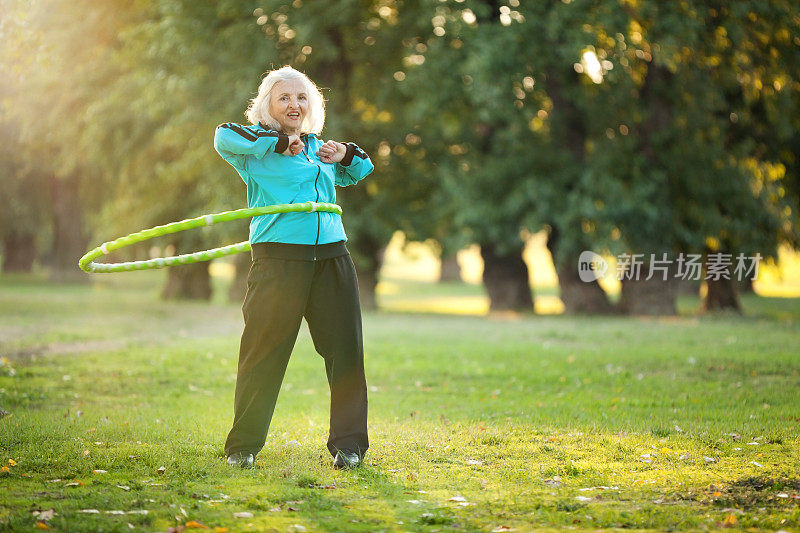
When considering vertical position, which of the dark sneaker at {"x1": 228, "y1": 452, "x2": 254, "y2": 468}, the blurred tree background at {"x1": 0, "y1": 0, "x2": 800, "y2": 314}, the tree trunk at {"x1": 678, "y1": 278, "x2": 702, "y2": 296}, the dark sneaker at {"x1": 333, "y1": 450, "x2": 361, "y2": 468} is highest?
the blurred tree background at {"x1": 0, "y1": 0, "x2": 800, "y2": 314}

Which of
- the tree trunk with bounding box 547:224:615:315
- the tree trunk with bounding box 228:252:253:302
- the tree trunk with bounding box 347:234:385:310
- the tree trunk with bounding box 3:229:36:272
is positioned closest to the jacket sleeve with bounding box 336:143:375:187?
the tree trunk with bounding box 347:234:385:310

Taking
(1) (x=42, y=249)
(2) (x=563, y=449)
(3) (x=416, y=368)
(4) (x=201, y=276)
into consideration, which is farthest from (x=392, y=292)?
(2) (x=563, y=449)

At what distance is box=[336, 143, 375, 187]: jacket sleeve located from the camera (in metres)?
6.25

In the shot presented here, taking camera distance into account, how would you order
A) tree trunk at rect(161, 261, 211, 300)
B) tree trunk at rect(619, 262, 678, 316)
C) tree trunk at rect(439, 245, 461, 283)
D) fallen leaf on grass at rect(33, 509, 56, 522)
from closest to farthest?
fallen leaf on grass at rect(33, 509, 56, 522) → tree trunk at rect(619, 262, 678, 316) → tree trunk at rect(161, 261, 211, 300) → tree trunk at rect(439, 245, 461, 283)

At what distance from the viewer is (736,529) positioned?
475 centimetres

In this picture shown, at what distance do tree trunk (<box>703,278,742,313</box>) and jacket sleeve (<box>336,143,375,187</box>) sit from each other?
64.6ft

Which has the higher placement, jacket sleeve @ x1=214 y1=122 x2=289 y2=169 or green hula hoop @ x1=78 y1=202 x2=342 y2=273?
jacket sleeve @ x1=214 y1=122 x2=289 y2=169

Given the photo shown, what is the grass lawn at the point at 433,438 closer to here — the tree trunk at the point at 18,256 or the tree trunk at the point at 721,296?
the tree trunk at the point at 721,296

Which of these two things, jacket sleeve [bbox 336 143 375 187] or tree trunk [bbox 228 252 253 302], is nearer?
jacket sleeve [bbox 336 143 375 187]

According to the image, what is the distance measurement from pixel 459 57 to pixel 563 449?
14898 millimetres

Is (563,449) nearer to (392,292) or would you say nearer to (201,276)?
(201,276)

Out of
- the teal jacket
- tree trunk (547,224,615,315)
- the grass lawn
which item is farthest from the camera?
tree trunk (547,224,615,315)

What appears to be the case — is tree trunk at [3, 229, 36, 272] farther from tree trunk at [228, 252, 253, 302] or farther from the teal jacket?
the teal jacket

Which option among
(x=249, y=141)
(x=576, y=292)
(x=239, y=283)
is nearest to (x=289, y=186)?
(x=249, y=141)
